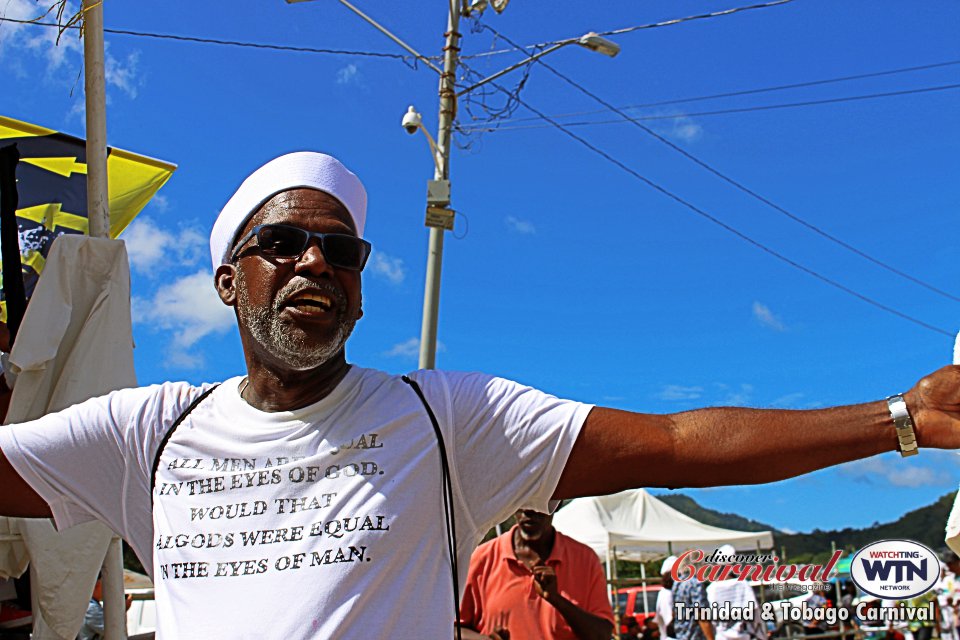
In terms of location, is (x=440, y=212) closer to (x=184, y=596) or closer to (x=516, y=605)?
(x=516, y=605)

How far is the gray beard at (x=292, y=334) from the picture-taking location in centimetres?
214

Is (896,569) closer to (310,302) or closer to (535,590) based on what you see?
(535,590)

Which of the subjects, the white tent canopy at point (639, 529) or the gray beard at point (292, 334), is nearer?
the gray beard at point (292, 334)

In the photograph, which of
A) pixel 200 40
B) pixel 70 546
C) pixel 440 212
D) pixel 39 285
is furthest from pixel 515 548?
pixel 200 40

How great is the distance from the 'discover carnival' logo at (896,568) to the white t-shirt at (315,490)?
7976mm

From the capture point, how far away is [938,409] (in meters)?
1.76

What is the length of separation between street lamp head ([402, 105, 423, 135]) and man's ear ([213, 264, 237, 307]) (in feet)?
28.1

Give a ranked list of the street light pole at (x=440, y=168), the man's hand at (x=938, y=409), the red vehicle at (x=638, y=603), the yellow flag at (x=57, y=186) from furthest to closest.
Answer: the red vehicle at (x=638, y=603), the street light pole at (x=440, y=168), the yellow flag at (x=57, y=186), the man's hand at (x=938, y=409)

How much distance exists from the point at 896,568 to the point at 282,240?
880 centimetres

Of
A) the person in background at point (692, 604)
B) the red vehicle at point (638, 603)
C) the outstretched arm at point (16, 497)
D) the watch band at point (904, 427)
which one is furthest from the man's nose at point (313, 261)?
A: the red vehicle at point (638, 603)

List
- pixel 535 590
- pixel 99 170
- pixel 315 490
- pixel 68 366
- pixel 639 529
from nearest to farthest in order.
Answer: pixel 315 490 → pixel 68 366 → pixel 99 170 → pixel 535 590 → pixel 639 529

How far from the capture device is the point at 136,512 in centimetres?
222

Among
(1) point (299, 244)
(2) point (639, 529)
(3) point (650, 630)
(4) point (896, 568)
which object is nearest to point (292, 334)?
(1) point (299, 244)

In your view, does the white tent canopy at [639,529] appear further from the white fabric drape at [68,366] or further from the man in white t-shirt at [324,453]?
the man in white t-shirt at [324,453]
